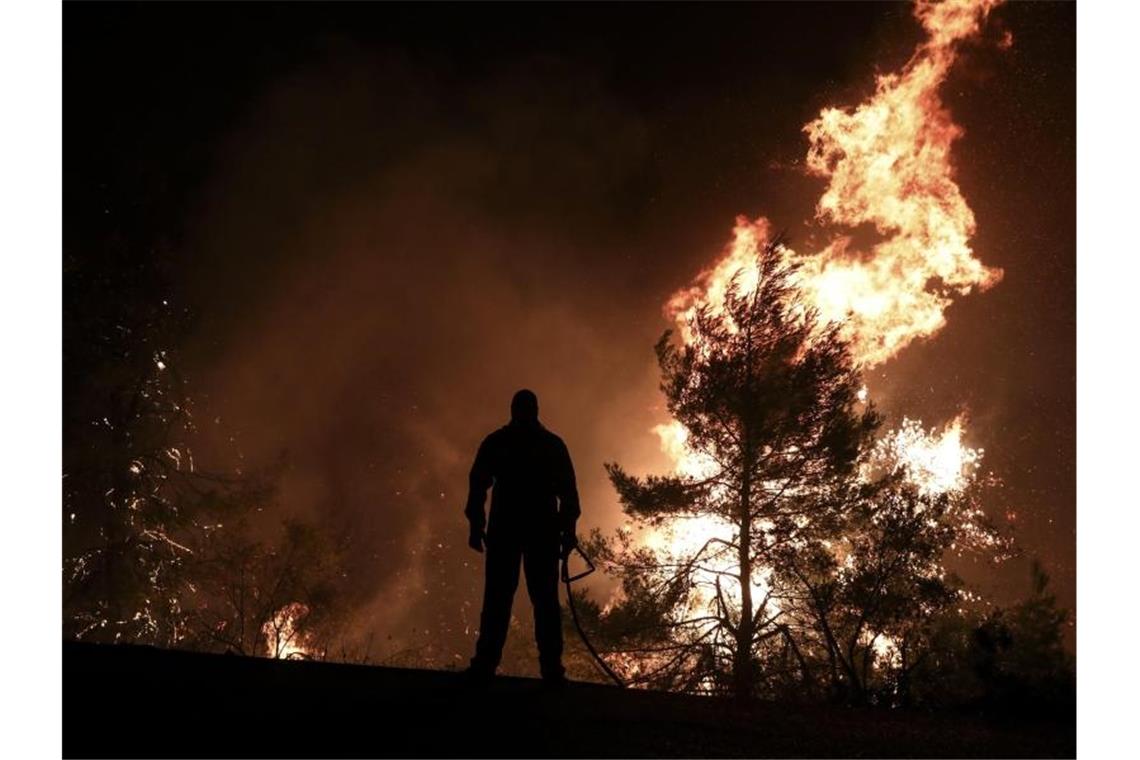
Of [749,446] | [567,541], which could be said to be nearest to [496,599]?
[567,541]

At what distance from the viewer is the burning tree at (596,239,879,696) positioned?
51.7ft

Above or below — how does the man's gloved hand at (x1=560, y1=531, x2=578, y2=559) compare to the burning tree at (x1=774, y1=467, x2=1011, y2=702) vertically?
above

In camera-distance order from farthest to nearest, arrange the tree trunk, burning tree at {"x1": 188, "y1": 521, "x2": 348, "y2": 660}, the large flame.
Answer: burning tree at {"x1": 188, "y1": 521, "x2": 348, "y2": 660}
the large flame
the tree trunk

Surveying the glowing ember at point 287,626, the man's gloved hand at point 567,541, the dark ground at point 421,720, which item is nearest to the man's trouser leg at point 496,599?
the dark ground at point 421,720

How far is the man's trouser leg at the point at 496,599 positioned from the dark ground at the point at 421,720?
25cm

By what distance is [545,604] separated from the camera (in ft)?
20.5

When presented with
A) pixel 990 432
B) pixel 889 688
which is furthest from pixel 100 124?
pixel 990 432

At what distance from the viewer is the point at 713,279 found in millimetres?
25484

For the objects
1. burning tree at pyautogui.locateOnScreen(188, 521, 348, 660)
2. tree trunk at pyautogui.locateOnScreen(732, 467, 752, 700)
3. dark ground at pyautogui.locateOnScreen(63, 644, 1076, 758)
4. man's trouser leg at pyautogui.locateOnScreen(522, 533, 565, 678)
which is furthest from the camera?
burning tree at pyautogui.locateOnScreen(188, 521, 348, 660)

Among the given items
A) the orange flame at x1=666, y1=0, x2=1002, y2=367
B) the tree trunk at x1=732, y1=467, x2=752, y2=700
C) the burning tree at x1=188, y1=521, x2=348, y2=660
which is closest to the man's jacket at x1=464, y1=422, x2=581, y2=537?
the tree trunk at x1=732, y1=467, x2=752, y2=700

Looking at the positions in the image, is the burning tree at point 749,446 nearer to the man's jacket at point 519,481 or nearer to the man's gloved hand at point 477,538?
the man's jacket at point 519,481

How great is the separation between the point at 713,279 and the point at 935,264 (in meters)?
10.0

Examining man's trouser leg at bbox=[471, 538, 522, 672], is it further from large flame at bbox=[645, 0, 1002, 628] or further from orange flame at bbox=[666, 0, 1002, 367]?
orange flame at bbox=[666, 0, 1002, 367]

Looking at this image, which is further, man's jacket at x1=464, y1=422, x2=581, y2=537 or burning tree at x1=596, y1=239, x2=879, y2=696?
burning tree at x1=596, y1=239, x2=879, y2=696
